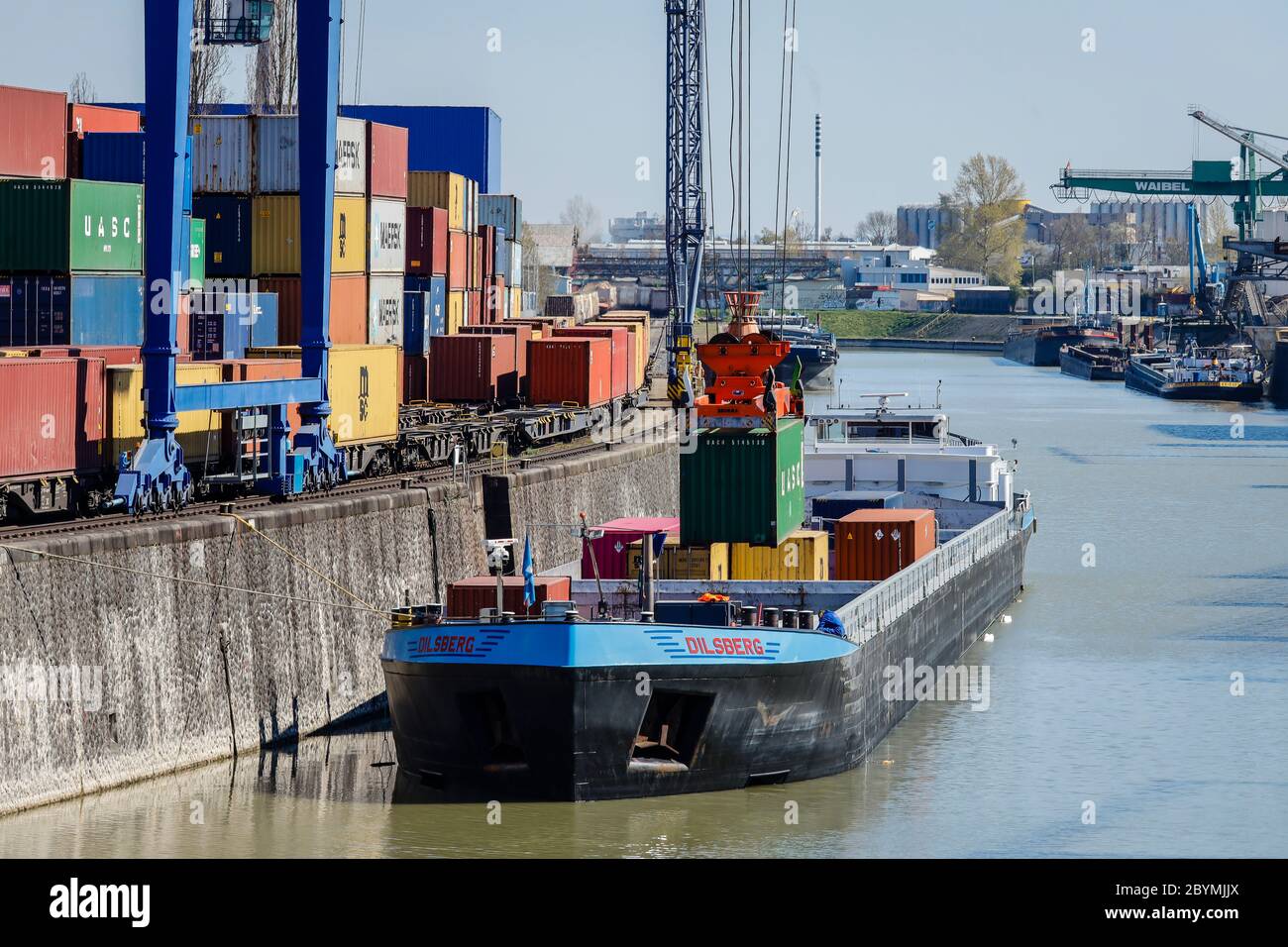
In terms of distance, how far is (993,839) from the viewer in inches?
Answer: 1073

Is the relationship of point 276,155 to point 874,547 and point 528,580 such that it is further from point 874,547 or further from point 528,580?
point 528,580

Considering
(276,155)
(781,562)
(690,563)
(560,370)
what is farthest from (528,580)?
(560,370)

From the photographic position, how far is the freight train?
105 ft

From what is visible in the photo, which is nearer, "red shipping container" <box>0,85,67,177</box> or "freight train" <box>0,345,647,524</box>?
"freight train" <box>0,345,647,524</box>

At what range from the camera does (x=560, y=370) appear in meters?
A: 57.1

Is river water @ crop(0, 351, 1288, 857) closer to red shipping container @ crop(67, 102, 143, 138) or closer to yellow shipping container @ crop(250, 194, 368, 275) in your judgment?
yellow shipping container @ crop(250, 194, 368, 275)

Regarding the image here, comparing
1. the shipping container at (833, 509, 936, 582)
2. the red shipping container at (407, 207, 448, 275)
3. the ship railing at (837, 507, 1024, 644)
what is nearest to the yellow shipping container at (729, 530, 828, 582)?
the ship railing at (837, 507, 1024, 644)

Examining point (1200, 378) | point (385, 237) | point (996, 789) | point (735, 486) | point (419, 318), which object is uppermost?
point (385, 237)

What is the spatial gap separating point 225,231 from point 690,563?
1700 centimetres

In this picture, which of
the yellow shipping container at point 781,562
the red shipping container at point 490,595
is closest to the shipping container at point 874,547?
A: the yellow shipping container at point 781,562

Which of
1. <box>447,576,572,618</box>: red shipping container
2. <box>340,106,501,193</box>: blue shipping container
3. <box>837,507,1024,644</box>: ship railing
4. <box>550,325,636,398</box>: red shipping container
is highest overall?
<box>340,106,501,193</box>: blue shipping container

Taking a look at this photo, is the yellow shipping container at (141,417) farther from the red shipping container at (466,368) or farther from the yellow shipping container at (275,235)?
the red shipping container at (466,368)

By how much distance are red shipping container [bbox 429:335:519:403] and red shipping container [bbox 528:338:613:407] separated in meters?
1.32
